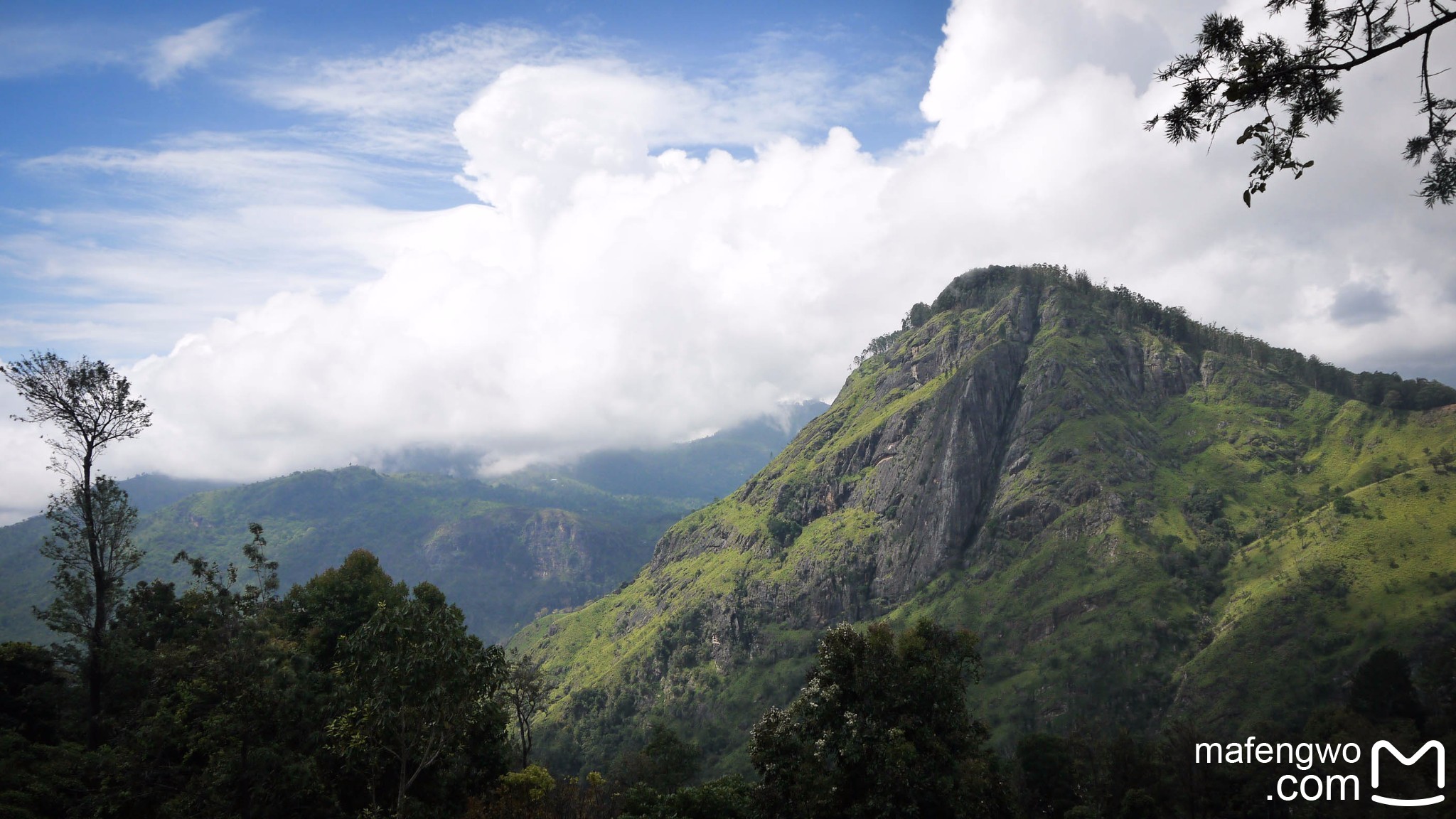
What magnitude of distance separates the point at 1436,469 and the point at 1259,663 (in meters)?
80.6

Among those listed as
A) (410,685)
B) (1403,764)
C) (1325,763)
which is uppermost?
(410,685)

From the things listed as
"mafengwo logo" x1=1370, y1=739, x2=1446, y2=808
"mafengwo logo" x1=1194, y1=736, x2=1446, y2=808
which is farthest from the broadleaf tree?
"mafengwo logo" x1=1194, y1=736, x2=1446, y2=808

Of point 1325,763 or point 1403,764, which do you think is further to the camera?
point 1325,763

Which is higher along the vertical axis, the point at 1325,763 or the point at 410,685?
the point at 410,685

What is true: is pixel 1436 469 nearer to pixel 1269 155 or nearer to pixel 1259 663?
pixel 1259 663

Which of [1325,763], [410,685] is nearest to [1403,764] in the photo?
[1325,763]

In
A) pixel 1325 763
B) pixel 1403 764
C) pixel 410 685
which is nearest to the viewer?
pixel 410 685

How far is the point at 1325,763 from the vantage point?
65938mm

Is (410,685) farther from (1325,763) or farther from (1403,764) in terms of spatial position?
(1325,763)

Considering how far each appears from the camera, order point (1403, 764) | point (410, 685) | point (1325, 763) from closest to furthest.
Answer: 1. point (410, 685)
2. point (1403, 764)
3. point (1325, 763)

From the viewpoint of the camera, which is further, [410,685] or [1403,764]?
[1403,764]

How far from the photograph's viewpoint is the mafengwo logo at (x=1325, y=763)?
54.8m

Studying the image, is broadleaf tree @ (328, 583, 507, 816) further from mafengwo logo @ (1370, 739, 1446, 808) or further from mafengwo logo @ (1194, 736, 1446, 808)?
mafengwo logo @ (1194, 736, 1446, 808)

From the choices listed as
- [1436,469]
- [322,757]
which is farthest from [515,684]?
[1436,469]
